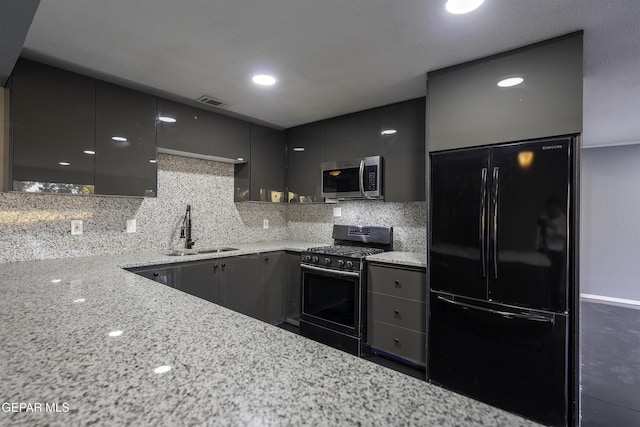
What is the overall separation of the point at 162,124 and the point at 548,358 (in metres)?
3.23

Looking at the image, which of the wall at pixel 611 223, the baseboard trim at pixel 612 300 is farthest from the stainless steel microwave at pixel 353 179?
the baseboard trim at pixel 612 300

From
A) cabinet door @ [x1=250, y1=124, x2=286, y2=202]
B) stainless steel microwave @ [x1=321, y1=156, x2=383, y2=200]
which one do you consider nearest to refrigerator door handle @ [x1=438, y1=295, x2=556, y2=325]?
stainless steel microwave @ [x1=321, y1=156, x2=383, y2=200]

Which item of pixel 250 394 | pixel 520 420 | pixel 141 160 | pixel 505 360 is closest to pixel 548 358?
pixel 505 360

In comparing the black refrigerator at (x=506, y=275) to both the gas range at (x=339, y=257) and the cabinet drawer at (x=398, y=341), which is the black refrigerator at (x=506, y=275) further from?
the gas range at (x=339, y=257)

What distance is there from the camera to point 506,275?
1.88 m

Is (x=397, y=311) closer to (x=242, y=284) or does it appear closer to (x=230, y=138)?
(x=242, y=284)

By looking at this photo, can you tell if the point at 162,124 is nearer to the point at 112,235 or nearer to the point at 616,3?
the point at 112,235

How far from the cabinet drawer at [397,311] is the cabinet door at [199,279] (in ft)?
4.46

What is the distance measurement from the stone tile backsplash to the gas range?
0.44 m

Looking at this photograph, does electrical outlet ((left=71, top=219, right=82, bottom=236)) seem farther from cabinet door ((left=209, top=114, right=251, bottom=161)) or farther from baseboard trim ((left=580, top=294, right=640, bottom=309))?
baseboard trim ((left=580, top=294, right=640, bottom=309))

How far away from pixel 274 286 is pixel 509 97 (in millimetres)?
2578

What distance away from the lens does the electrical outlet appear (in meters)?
2.42

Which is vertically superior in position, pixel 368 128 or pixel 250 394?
pixel 368 128

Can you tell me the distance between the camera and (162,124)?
104 inches
